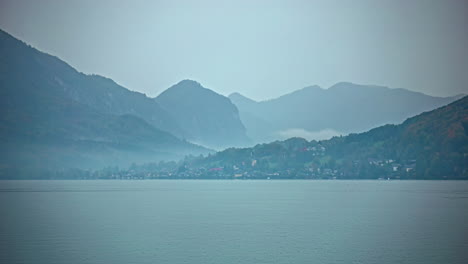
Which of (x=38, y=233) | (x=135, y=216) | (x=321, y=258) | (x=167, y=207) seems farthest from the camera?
(x=167, y=207)

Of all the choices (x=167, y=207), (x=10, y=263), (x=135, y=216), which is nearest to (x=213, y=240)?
(x=10, y=263)

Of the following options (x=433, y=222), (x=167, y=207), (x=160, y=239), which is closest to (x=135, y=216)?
(x=167, y=207)

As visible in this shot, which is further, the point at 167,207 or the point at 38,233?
the point at 167,207

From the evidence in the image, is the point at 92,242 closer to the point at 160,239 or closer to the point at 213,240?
the point at 160,239

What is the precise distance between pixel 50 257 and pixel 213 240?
19.5 metres

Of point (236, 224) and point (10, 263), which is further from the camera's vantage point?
point (236, 224)

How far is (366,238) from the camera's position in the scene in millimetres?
70438

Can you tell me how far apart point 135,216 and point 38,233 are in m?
26.9

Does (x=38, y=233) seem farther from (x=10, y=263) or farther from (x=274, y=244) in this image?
(x=274, y=244)

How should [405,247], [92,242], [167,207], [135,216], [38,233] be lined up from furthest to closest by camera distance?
[167,207] → [135,216] → [38,233] → [92,242] → [405,247]

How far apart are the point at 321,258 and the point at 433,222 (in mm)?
34372

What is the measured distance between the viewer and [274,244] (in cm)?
6606

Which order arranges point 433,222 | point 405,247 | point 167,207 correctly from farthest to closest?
point 167,207 < point 433,222 < point 405,247

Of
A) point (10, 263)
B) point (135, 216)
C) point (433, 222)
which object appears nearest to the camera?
point (10, 263)
